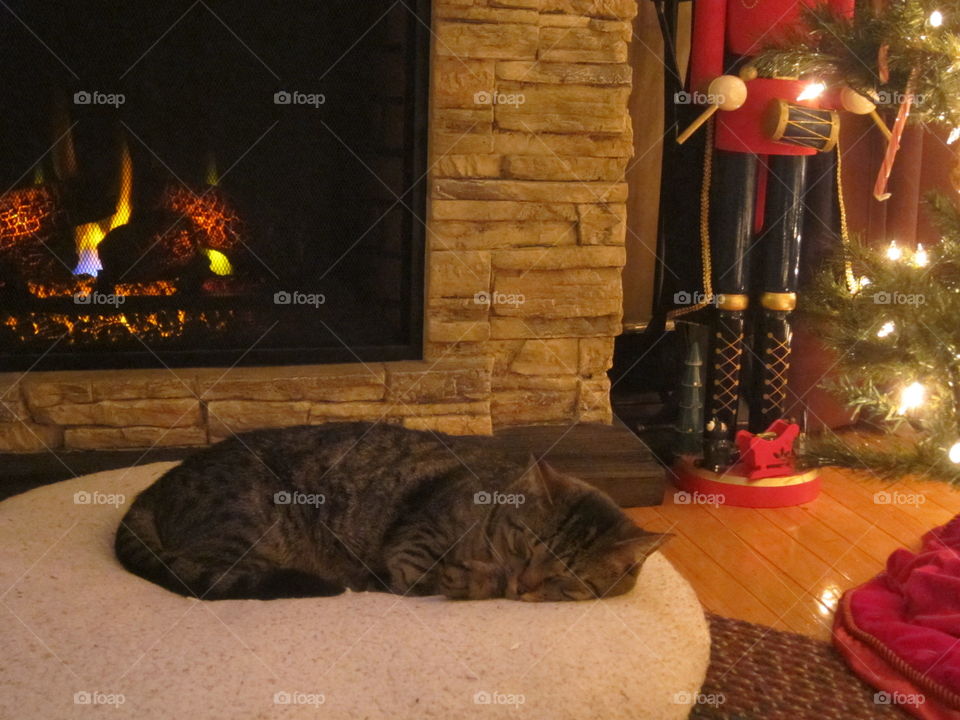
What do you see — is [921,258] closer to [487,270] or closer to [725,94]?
[725,94]

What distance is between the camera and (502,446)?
2682 millimetres

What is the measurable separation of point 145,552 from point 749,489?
→ 1.74 meters

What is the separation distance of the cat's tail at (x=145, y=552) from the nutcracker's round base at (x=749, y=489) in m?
1.59

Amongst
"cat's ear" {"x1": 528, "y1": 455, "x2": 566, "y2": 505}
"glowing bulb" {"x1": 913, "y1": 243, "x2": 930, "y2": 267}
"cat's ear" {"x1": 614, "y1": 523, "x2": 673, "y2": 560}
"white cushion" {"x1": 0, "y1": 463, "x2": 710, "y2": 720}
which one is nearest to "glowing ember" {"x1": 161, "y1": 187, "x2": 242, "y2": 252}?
"white cushion" {"x1": 0, "y1": 463, "x2": 710, "y2": 720}

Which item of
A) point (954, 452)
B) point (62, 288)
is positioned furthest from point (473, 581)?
point (62, 288)

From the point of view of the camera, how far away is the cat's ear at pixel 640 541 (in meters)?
1.70

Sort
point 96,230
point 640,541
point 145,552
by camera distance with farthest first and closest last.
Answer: point 96,230, point 145,552, point 640,541

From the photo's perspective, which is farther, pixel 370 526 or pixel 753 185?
pixel 753 185

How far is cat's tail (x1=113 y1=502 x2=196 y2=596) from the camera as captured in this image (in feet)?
Answer: 5.73

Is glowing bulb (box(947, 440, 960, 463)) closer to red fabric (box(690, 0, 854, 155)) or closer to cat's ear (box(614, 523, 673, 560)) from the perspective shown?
cat's ear (box(614, 523, 673, 560))

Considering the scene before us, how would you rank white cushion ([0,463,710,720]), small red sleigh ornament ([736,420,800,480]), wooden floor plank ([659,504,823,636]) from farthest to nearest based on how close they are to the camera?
small red sleigh ornament ([736,420,800,480])
wooden floor plank ([659,504,823,636])
white cushion ([0,463,710,720])

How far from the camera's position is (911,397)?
1.95m

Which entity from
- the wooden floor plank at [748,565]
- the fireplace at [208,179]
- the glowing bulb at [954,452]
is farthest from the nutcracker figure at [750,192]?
the glowing bulb at [954,452]

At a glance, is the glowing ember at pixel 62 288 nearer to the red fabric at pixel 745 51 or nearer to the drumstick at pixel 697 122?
the drumstick at pixel 697 122
